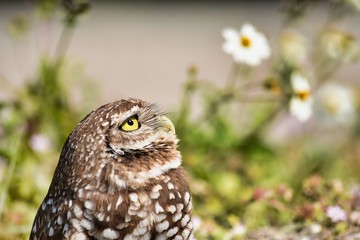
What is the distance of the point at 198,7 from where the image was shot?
30.7ft

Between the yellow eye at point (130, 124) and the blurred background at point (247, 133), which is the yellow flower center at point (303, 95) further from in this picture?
the yellow eye at point (130, 124)

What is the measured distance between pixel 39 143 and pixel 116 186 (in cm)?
173

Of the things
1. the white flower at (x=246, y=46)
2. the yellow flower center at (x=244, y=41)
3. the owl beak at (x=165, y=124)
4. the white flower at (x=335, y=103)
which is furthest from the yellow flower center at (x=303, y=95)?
the owl beak at (x=165, y=124)

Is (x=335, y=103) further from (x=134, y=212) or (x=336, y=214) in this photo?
(x=134, y=212)

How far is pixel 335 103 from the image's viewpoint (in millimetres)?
5086

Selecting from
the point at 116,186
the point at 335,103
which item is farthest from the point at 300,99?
the point at 116,186

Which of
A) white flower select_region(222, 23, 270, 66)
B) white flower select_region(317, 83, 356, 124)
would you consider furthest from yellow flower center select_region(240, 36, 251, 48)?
white flower select_region(317, 83, 356, 124)

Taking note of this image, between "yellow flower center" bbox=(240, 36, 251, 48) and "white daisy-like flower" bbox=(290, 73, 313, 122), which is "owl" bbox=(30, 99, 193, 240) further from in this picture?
"yellow flower center" bbox=(240, 36, 251, 48)

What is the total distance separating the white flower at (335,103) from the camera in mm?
5086

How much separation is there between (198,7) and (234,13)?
432 millimetres

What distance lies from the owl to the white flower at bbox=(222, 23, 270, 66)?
1.34 metres

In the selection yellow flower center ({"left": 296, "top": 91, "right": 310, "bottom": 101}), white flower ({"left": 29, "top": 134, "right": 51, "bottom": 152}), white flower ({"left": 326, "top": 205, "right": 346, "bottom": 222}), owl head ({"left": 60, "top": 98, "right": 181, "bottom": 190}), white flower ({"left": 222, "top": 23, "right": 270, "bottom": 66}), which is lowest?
owl head ({"left": 60, "top": 98, "right": 181, "bottom": 190})

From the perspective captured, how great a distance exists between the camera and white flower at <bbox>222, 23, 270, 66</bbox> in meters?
4.30

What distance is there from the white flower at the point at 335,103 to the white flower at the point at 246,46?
843mm
